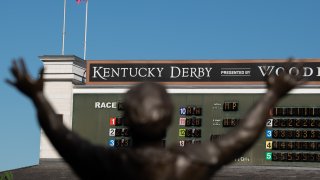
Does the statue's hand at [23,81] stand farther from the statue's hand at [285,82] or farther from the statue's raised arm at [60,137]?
the statue's hand at [285,82]

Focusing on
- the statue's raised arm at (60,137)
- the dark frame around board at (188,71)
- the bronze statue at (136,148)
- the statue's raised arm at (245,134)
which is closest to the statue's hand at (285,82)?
the statue's raised arm at (245,134)

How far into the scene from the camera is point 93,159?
3.53 meters

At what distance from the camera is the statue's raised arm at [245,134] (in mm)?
3650

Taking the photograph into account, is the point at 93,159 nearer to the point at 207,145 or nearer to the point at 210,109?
the point at 207,145

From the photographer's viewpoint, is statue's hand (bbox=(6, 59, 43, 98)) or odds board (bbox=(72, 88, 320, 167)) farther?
odds board (bbox=(72, 88, 320, 167))

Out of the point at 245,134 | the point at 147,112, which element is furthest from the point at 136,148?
the point at 245,134

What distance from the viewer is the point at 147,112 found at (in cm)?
355

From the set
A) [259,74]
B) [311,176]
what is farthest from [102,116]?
[311,176]

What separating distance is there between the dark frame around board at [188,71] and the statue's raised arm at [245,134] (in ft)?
109

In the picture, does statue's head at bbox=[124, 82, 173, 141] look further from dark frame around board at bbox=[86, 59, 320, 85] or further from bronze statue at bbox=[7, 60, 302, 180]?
dark frame around board at bbox=[86, 59, 320, 85]

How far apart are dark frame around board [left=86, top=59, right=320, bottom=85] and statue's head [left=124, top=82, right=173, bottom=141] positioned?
3369cm

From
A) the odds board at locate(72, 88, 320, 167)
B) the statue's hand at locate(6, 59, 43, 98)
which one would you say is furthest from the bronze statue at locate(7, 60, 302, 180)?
the odds board at locate(72, 88, 320, 167)

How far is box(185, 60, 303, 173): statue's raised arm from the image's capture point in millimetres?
3650

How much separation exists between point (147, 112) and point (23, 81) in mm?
552
